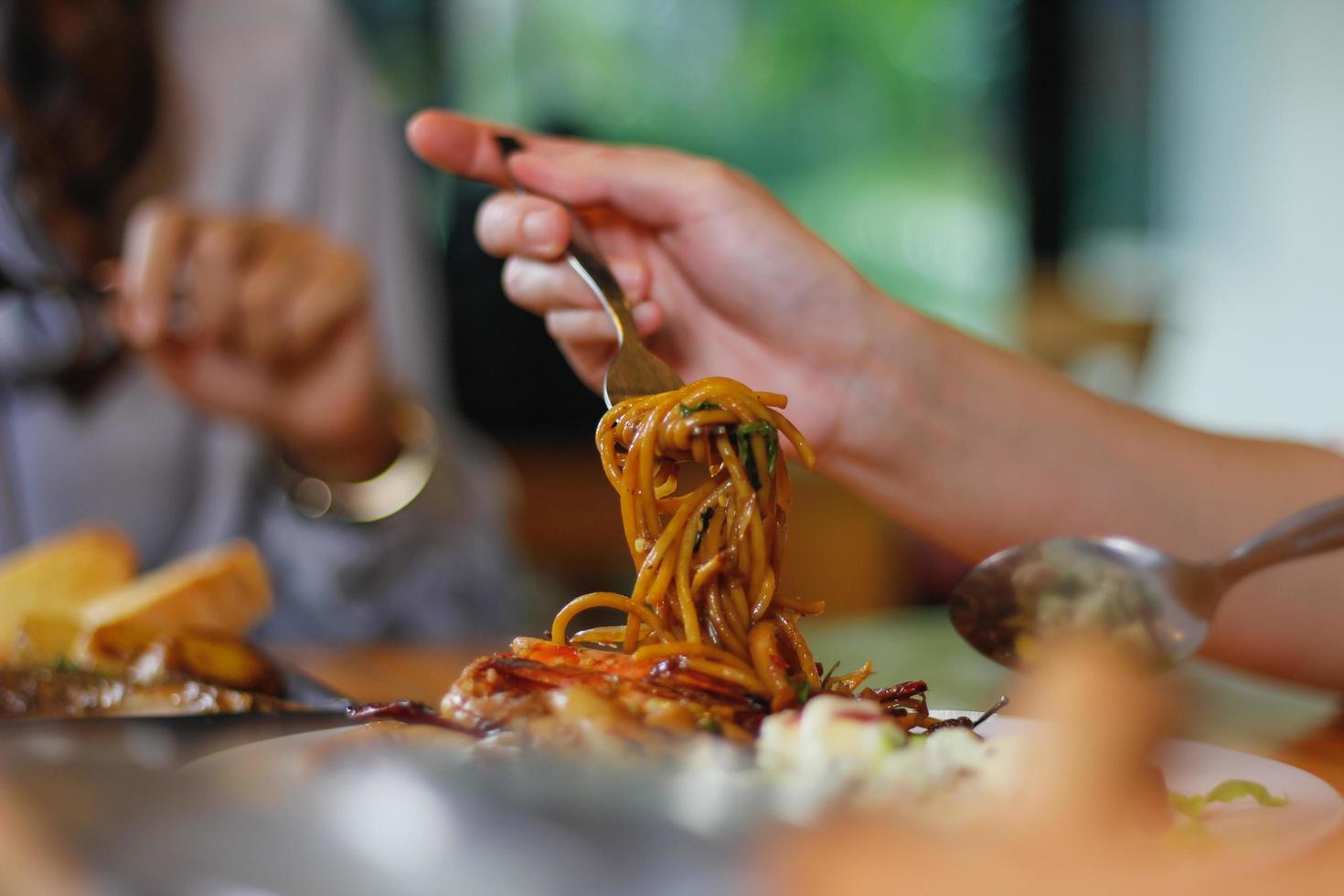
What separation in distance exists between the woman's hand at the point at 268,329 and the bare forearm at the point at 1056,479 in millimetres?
1227

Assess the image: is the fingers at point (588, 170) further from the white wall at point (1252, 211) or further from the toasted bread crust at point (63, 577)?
the white wall at point (1252, 211)

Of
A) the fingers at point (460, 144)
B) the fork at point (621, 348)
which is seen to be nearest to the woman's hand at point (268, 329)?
the fingers at point (460, 144)

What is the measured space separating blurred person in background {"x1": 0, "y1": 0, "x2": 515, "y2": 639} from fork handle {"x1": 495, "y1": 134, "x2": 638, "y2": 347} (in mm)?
977

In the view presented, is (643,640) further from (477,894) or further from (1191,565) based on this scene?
(477,894)

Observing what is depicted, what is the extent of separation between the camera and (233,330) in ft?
7.50

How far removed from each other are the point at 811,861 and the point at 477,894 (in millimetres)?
72

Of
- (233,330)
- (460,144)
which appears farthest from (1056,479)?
(233,330)

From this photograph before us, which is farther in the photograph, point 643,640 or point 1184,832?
point 643,640

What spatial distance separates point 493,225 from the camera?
4.19ft

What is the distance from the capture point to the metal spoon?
1035 millimetres

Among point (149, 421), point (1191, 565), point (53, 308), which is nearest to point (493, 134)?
point (1191, 565)

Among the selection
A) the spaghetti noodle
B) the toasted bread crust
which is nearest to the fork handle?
the spaghetti noodle

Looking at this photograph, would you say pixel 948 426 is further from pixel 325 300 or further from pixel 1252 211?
pixel 1252 211

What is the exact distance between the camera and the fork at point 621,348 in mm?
1114
